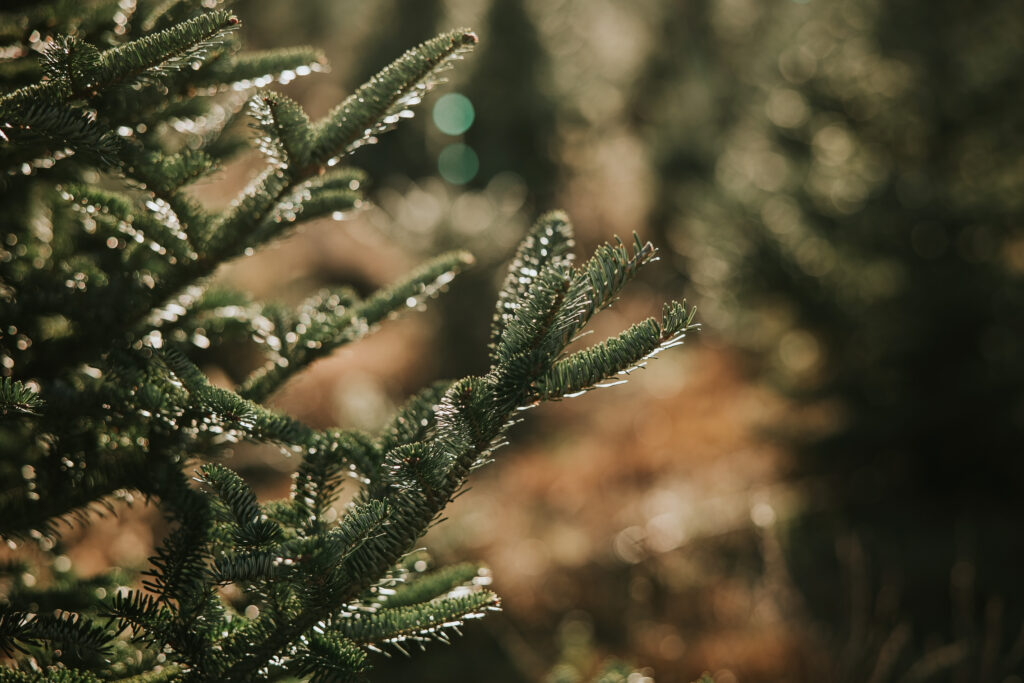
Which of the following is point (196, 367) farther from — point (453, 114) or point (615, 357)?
point (453, 114)

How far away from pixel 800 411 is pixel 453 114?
7294 millimetres

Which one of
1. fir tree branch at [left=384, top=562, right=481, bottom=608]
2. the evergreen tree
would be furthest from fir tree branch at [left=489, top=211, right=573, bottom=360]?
fir tree branch at [left=384, top=562, right=481, bottom=608]

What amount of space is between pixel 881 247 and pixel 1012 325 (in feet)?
2.67

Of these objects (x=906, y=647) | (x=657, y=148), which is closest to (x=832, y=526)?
(x=906, y=647)

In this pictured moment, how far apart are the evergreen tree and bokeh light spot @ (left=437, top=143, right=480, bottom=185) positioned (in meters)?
9.42

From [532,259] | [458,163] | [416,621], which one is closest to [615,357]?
[532,259]

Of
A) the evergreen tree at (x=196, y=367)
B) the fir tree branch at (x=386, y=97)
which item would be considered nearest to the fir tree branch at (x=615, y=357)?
the evergreen tree at (x=196, y=367)

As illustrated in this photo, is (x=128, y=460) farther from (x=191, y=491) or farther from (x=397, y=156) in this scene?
(x=397, y=156)

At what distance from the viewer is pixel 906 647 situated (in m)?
3.25

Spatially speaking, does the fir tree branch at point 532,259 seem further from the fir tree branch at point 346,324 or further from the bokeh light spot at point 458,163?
the bokeh light spot at point 458,163

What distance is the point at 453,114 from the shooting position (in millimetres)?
10672

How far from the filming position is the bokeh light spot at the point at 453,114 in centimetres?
1038

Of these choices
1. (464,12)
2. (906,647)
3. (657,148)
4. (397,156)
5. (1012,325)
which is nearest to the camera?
(906,647)

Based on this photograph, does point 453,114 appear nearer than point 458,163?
Yes
